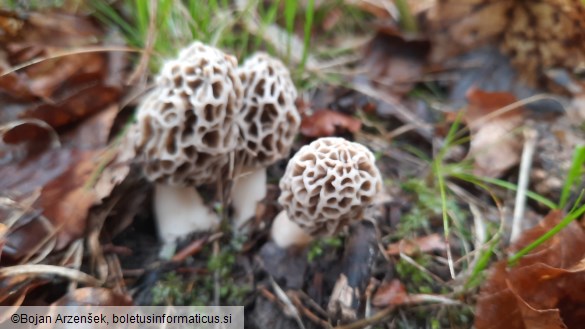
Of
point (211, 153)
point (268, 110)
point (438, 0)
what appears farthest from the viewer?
point (438, 0)

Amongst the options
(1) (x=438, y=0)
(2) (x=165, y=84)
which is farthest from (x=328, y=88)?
(2) (x=165, y=84)

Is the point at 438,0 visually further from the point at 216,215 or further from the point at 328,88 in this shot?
the point at 216,215

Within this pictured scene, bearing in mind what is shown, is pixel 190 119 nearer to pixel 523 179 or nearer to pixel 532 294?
pixel 532 294

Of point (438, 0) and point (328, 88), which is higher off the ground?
point (438, 0)

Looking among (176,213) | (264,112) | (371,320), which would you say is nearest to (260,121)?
(264,112)

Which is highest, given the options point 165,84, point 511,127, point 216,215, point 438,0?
point 165,84

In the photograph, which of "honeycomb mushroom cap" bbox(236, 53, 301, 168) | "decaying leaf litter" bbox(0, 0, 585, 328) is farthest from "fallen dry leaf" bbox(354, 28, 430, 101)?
"honeycomb mushroom cap" bbox(236, 53, 301, 168)

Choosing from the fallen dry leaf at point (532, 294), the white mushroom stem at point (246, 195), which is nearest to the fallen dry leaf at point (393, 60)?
the white mushroom stem at point (246, 195)
